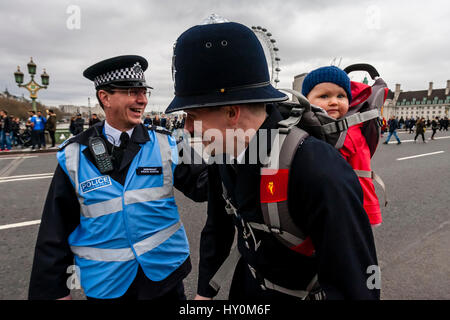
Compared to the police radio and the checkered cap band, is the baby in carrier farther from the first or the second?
the police radio

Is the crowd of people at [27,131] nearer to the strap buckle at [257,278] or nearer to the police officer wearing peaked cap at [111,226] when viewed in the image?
the police officer wearing peaked cap at [111,226]

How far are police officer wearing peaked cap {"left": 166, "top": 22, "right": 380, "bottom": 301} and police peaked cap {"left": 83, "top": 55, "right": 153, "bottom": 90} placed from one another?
2.97 ft

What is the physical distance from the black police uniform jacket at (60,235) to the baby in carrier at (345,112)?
1554 millimetres

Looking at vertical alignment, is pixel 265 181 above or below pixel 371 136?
below

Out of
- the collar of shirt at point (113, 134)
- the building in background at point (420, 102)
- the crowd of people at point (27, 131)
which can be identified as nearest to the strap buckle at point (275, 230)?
the collar of shirt at point (113, 134)

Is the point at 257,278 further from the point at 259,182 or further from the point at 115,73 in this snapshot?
the point at 115,73

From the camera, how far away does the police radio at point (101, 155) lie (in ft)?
5.04

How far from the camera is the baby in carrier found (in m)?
2.17

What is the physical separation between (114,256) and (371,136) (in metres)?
2.19

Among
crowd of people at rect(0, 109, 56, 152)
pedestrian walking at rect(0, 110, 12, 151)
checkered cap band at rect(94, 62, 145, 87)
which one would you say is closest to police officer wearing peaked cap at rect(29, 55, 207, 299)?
checkered cap band at rect(94, 62, 145, 87)

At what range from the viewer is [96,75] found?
1854mm

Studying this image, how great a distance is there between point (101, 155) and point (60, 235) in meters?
0.50
